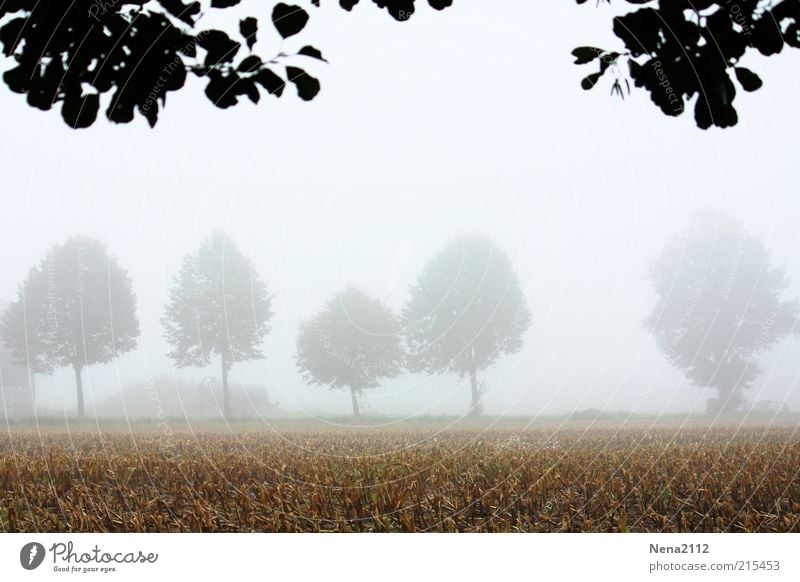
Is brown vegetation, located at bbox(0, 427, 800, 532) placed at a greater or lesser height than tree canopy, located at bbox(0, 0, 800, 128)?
lesser

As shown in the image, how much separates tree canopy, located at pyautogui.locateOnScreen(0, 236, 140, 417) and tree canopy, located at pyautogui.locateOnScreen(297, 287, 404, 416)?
8.79 m

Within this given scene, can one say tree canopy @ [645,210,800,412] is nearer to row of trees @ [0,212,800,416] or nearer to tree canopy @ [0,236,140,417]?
row of trees @ [0,212,800,416]

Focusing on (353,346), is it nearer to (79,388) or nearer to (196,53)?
(79,388)

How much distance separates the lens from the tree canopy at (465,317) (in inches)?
1133

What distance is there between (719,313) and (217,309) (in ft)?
76.5

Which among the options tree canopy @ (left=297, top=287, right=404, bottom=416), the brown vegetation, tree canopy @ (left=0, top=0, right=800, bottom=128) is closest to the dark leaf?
tree canopy @ (left=0, top=0, right=800, bottom=128)

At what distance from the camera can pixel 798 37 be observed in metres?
3.94

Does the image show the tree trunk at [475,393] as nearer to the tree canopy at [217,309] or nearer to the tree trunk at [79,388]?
the tree canopy at [217,309]

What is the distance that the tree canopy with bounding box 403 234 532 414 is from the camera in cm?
2877

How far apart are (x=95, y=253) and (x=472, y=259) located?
14713 millimetres

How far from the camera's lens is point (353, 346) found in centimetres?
3164

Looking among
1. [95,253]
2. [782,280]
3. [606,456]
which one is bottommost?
[606,456]
